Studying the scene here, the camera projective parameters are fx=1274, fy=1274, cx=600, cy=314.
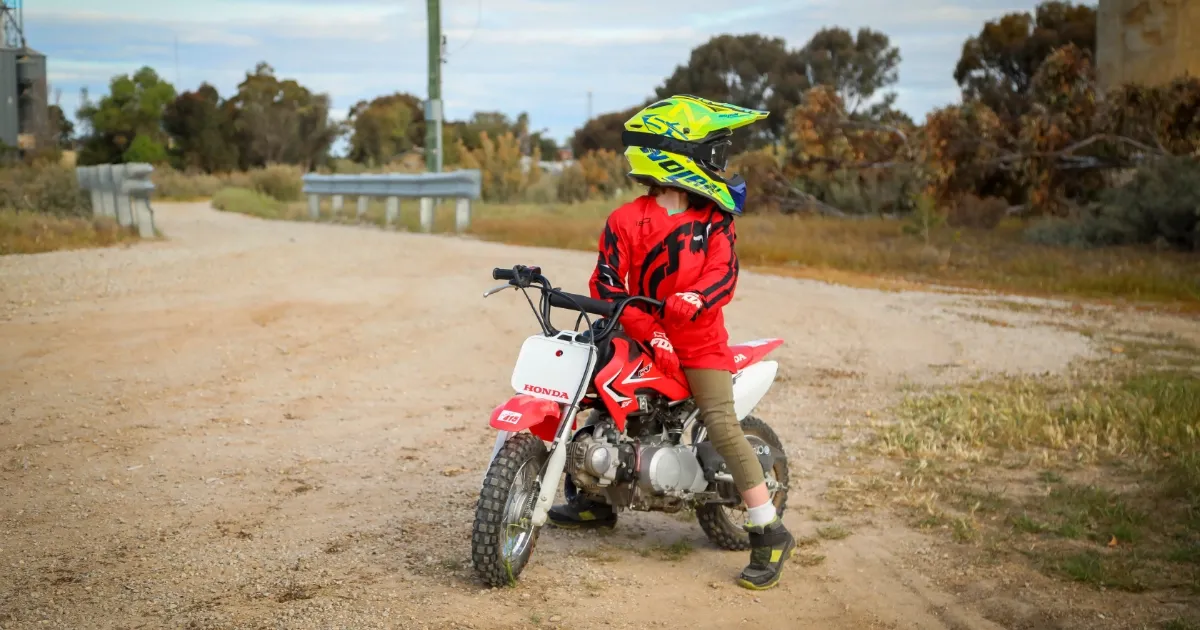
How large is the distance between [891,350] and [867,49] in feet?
119

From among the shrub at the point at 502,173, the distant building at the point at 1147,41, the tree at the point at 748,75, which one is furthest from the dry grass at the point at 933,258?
the tree at the point at 748,75

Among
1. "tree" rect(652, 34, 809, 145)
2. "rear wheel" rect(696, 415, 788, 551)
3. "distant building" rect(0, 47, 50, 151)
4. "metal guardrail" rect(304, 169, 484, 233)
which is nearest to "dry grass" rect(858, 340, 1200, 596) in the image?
"rear wheel" rect(696, 415, 788, 551)

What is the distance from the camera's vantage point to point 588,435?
4934 mm

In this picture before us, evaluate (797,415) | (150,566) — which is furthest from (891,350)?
(150,566)

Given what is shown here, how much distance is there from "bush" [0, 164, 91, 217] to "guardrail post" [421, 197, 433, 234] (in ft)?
15.5

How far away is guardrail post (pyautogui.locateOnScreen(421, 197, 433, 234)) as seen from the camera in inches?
762

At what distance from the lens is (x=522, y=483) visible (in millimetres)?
4727

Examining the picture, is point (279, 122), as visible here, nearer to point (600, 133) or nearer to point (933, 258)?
point (600, 133)

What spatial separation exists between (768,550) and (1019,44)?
30.2 m

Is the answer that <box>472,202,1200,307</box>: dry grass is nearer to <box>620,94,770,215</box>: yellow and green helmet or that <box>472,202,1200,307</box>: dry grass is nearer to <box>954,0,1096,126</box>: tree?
<box>620,94,770,215</box>: yellow and green helmet

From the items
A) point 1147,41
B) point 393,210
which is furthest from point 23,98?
point 1147,41

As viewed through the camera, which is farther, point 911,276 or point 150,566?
point 911,276

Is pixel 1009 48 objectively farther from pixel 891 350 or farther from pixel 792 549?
pixel 792 549

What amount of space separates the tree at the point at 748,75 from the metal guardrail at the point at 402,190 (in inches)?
822
